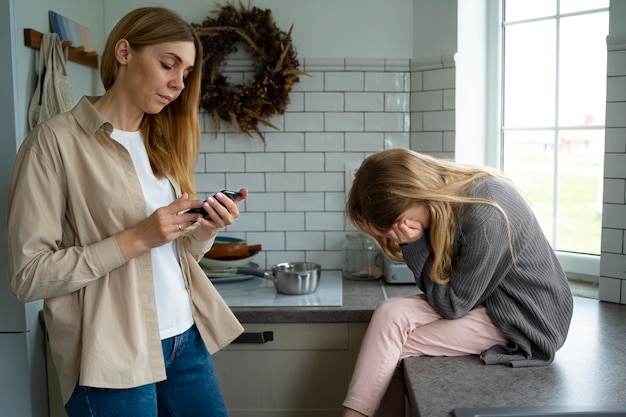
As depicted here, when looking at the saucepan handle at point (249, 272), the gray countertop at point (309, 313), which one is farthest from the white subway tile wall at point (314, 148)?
the gray countertop at point (309, 313)

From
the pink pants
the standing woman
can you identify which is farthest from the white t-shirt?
the pink pants

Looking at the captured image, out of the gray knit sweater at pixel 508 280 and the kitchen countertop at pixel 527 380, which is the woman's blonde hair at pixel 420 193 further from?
the kitchen countertop at pixel 527 380

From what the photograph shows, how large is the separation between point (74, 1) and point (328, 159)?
48.1 inches

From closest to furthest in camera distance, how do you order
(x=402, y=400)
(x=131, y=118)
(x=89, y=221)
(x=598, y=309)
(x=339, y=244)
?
(x=89, y=221), (x=131, y=118), (x=402, y=400), (x=598, y=309), (x=339, y=244)

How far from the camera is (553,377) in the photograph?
5.64 ft

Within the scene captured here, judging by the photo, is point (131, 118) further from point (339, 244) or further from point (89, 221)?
point (339, 244)

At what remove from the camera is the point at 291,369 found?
2.46m

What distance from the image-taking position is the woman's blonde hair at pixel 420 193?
5.85ft

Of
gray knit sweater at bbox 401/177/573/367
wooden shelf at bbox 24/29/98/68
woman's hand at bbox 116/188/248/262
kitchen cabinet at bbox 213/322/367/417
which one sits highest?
wooden shelf at bbox 24/29/98/68

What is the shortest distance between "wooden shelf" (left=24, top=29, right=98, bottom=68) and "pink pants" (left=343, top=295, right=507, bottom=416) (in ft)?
4.64

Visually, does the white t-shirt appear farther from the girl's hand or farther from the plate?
the plate

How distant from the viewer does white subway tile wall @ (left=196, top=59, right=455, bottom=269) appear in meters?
2.96

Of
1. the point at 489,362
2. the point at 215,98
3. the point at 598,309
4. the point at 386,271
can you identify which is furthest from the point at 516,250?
the point at 215,98

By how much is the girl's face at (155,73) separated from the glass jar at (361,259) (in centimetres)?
136
